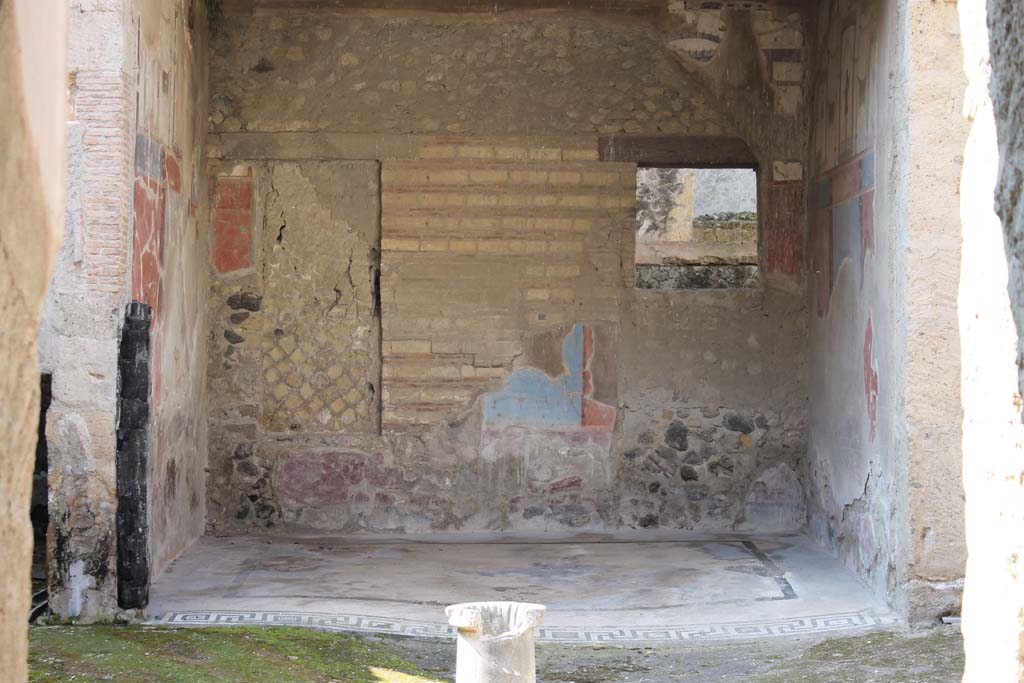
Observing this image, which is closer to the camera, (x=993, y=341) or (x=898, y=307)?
(x=993, y=341)

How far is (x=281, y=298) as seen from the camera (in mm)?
7102

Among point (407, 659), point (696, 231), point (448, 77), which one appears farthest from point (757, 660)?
point (696, 231)

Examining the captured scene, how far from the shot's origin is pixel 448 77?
7.15 metres

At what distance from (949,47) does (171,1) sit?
11.8 ft

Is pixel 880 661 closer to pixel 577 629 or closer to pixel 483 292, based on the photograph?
pixel 577 629

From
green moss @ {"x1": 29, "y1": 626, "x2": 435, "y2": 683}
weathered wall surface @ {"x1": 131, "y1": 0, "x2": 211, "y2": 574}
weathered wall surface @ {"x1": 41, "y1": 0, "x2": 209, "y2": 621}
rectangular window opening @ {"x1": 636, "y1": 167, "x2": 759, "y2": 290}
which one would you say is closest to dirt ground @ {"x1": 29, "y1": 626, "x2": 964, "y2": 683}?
green moss @ {"x1": 29, "y1": 626, "x2": 435, "y2": 683}

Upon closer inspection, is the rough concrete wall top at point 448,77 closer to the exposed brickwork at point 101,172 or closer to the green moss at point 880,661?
the exposed brickwork at point 101,172

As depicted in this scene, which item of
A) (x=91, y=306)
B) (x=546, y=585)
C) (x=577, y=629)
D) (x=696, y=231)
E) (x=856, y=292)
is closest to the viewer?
(x=91, y=306)

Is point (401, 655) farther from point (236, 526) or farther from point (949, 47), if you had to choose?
point (949, 47)

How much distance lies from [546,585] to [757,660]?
54.7 inches

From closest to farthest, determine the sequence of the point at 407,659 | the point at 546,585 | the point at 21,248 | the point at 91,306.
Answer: the point at 21,248, the point at 407,659, the point at 91,306, the point at 546,585

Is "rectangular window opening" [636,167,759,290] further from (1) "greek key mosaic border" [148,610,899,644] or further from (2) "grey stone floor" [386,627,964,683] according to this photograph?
(2) "grey stone floor" [386,627,964,683]

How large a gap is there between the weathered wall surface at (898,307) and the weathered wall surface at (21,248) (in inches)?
161

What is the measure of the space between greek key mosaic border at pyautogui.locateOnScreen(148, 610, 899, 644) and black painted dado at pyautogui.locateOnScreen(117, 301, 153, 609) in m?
0.20
